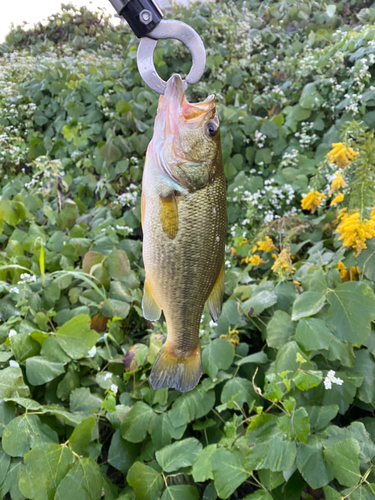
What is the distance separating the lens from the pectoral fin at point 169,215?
0.51 m

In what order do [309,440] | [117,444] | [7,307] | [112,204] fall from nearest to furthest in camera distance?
[309,440], [117,444], [7,307], [112,204]

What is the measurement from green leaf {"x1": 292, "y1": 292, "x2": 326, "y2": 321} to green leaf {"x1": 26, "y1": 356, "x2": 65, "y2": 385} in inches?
30.0

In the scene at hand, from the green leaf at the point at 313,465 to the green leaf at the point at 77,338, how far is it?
69cm

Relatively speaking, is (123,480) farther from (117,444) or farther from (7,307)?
(7,307)

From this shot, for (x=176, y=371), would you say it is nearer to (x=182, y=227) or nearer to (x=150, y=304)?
(x=150, y=304)

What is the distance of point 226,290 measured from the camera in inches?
62.7

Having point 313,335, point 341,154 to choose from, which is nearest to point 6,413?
point 313,335

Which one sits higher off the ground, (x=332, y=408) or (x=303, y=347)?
(x=303, y=347)

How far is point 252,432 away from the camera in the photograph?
88 centimetres

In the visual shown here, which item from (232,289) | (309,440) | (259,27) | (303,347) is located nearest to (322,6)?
(259,27)

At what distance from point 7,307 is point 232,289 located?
38.9 inches

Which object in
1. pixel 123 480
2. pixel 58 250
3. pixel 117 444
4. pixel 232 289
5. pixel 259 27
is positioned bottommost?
pixel 123 480

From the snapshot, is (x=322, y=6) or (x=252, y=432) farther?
(x=322, y=6)

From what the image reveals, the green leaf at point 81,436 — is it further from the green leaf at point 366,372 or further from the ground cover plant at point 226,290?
the green leaf at point 366,372
